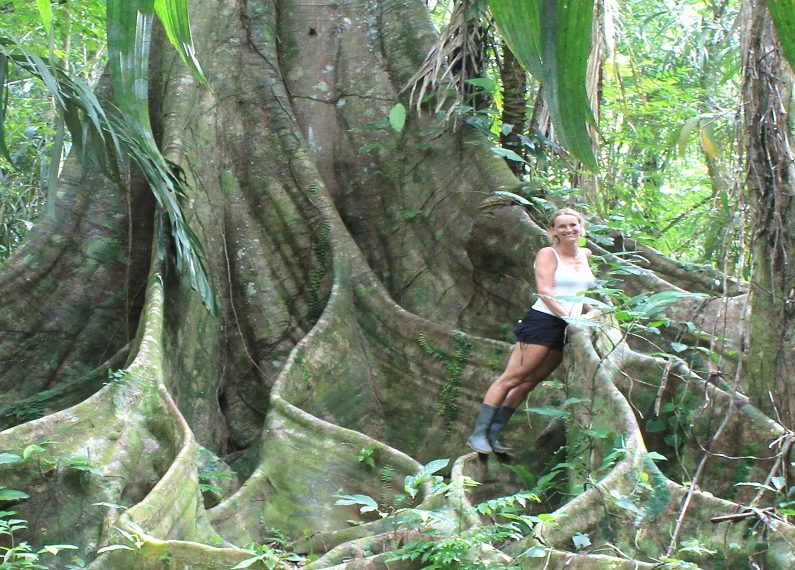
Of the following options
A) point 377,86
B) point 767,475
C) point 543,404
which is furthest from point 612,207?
point 767,475

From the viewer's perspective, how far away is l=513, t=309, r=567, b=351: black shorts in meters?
5.01

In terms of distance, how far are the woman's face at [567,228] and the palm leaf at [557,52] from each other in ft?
13.9

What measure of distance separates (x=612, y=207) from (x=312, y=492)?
4874mm

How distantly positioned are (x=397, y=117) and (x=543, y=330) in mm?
2068

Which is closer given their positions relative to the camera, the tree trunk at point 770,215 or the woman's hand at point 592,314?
the tree trunk at point 770,215

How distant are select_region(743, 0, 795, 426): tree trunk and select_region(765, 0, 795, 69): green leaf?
3334 millimetres

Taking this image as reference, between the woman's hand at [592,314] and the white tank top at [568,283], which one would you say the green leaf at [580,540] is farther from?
the white tank top at [568,283]

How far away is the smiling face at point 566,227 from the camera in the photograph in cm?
493

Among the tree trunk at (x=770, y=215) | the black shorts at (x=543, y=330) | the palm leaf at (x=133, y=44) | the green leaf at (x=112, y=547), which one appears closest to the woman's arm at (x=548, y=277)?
the black shorts at (x=543, y=330)

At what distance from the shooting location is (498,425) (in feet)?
16.7

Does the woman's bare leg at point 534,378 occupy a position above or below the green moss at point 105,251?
below

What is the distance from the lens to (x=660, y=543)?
161 inches

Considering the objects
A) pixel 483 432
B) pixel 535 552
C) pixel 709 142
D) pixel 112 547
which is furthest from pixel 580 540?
pixel 709 142

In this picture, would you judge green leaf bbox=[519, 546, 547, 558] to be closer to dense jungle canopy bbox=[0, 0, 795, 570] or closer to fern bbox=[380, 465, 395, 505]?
dense jungle canopy bbox=[0, 0, 795, 570]
